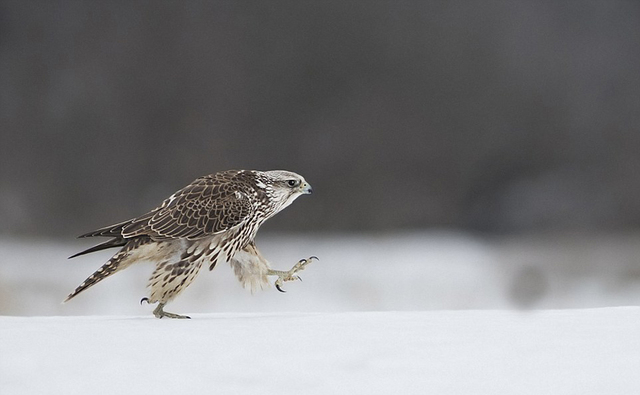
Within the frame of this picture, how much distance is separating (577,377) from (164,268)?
0.86m

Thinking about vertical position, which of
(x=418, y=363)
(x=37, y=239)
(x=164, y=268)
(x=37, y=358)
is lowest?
(x=37, y=358)

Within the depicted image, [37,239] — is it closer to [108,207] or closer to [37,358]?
[108,207]

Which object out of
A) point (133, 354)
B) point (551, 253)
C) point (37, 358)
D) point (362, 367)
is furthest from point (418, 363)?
point (551, 253)

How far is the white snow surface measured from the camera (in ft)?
3.02

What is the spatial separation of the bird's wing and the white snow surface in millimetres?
357

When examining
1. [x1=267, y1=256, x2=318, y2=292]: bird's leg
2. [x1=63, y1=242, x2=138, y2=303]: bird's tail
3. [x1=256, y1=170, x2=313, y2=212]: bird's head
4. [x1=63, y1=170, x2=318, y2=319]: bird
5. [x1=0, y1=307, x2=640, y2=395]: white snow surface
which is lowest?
[x1=0, y1=307, x2=640, y2=395]: white snow surface

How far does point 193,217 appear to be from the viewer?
1.55 meters

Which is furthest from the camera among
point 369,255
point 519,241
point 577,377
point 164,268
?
point 519,241

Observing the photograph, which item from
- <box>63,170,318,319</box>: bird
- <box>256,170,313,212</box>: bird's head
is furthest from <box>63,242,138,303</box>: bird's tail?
<box>256,170,313,212</box>: bird's head

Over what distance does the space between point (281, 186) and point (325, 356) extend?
29.0 inches

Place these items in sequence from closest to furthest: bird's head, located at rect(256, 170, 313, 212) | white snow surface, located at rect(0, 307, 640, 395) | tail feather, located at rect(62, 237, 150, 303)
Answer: white snow surface, located at rect(0, 307, 640, 395)
tail feather, located at rect(62, 237, 150, 303)
bird's head, located at rect(256, 170, 313, 212)

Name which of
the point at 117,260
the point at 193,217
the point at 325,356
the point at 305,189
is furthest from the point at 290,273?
the point at 325,356

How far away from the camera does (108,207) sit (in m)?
2.92

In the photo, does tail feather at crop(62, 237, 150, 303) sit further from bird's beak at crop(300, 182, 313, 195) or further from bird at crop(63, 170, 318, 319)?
bird's beak at crop(300, 182, 313, 195)
